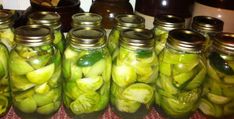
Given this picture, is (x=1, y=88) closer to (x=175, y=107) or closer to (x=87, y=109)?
(x=87, y=109)

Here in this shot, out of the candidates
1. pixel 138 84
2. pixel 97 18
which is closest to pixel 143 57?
pixel 138 84

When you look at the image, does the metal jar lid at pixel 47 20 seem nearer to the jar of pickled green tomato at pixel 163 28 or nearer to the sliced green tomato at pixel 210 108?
the jar of pickled green tomato at pixel 163 28

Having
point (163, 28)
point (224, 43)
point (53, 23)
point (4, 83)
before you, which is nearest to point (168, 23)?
point (163, 28)

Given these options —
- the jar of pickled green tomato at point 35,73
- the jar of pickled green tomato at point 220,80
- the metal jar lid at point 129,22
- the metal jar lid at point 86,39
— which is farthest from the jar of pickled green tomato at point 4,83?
the jar of pickled green tomato at point 220,80

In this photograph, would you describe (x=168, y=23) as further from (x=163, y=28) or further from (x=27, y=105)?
(x=27, y=105)

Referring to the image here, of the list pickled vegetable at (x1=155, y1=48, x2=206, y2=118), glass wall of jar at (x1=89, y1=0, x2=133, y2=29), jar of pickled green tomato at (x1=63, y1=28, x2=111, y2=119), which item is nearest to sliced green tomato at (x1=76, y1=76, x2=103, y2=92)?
jar of pickled green tomato at (x1=63, y1=28, x2=111, y2=119)

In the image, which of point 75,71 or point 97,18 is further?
point 97,18

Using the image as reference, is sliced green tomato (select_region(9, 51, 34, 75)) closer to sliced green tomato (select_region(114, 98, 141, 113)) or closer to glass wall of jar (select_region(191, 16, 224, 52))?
sliced green tomato (select_region(114, 98, 141, 113))
